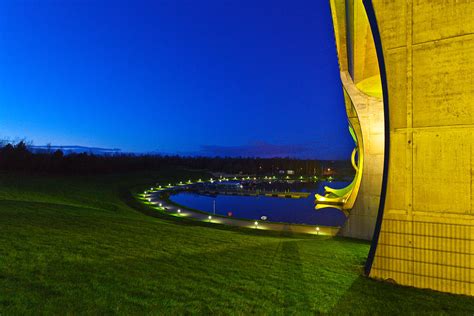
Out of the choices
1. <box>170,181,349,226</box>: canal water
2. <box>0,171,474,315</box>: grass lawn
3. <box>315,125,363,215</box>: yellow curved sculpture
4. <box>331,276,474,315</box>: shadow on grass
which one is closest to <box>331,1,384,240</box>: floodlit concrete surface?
<box>315,125,363,215</box>: yellow curved sculpture

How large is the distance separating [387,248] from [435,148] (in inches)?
83.8

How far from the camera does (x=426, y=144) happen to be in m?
6.16

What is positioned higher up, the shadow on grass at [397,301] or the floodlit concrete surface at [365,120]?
the floodlit concrete surface at [365,120]

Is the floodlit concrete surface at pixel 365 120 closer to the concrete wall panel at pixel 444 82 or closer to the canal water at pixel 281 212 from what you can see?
the canal water at pixel 281 212

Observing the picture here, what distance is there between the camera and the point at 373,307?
4.95 meters

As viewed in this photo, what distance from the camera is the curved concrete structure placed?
579cm

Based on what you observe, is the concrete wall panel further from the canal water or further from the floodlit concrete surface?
the canal water

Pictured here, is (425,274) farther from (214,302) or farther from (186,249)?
(186,249)

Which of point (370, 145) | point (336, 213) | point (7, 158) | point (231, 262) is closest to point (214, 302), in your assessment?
point (231, 262)

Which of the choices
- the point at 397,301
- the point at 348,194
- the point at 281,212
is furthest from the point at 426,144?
the point at 281,212

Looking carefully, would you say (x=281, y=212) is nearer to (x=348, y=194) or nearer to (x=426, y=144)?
(x=348, y=194)

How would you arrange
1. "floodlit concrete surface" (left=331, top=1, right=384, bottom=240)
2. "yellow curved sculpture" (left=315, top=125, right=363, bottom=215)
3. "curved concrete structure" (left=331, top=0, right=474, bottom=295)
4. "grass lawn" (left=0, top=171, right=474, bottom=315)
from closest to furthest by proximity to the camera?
"grass lawn" (left=0, top=171, right=474, bottom=315), "curved concrete structure" (left=331, top=0, right=474, bottom=295), "floodlit concrete surface" (left=331, top=1, right=384, bottom=240), "yellow curved sculpture" (left=315, top=125, right=363, bottom=215)

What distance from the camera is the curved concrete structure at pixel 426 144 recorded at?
5785 millimetres

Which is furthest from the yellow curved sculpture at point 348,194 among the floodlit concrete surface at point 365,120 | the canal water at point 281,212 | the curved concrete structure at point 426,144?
the curved concrete structure at point 426,144
